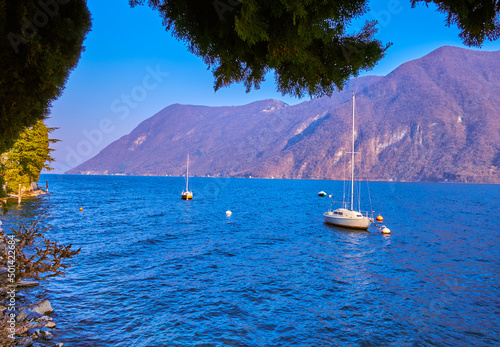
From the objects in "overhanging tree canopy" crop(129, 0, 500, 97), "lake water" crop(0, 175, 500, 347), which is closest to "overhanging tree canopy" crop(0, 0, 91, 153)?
"overhanging tree canopy" crop(129, 0, 500, 97)

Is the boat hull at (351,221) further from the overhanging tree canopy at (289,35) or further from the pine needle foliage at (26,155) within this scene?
the pine needle foliage at (26,155)

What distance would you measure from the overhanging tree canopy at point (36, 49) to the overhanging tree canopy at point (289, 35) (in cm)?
189

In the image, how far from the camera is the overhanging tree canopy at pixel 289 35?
147 inches

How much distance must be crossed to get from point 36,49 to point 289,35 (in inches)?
172

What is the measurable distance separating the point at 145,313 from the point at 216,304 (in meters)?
3.34

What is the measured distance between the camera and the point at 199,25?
4.32 meters

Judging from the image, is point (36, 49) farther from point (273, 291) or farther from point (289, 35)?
point (273, 291)

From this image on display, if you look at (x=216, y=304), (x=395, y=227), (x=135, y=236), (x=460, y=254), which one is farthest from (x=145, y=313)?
(x=395, y=227)

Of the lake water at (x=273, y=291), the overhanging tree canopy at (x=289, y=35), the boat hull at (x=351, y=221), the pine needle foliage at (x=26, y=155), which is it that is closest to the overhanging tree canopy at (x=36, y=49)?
the overhanging tree canopy at (x=289, y=35)

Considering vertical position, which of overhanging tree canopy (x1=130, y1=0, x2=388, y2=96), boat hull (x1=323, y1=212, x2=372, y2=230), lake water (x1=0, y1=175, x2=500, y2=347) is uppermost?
overhanging tree canopy (x1=130, y1=0, x2=388, y2=96)

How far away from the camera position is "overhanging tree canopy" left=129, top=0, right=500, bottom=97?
3729 millimetres

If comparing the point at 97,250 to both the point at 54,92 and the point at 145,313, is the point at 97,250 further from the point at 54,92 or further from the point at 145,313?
the point at 54,92

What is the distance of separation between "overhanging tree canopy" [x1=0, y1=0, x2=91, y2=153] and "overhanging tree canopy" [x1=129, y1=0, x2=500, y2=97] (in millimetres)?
1889

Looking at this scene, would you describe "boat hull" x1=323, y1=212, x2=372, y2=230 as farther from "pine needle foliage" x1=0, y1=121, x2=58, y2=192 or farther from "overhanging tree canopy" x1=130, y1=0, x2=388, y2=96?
"pine needle foliage" x1=0, y1=121, x2=58, y2=192
